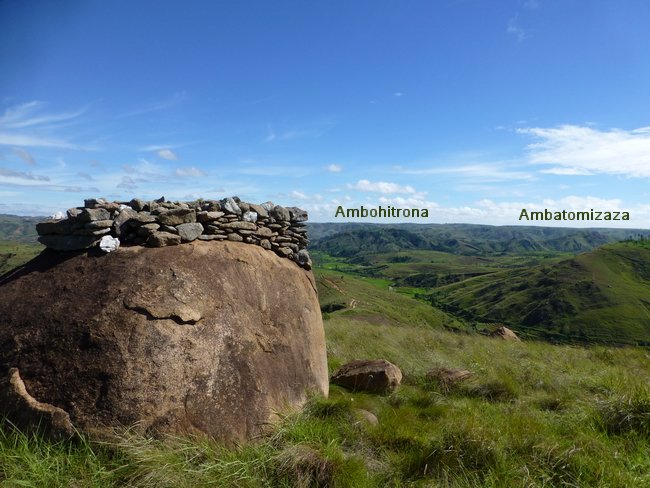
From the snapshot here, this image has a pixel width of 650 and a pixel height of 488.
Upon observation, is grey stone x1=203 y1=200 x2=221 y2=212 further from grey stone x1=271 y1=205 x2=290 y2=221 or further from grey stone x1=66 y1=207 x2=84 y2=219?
grey stone x1=66 y1=207 x2=84 y2=219

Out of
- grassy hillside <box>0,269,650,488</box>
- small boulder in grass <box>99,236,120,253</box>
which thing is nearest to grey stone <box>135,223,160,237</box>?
small boulder in grass <box>99,236,120,253</box>

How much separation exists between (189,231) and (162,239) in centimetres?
54

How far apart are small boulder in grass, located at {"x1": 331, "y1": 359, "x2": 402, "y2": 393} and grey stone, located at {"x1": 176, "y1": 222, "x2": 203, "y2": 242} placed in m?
5.28

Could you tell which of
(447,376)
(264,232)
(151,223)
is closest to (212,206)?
(151,223)

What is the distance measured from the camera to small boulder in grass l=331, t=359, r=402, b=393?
32.3ft

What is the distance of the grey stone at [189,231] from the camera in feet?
25.1

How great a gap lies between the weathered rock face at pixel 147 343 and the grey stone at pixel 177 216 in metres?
0.49

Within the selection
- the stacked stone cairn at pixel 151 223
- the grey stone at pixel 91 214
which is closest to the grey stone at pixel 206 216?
the stacked stone cairn at pixel 151 223

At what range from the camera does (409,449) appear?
641 cm

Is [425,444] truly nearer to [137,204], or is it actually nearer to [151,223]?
[151,223]

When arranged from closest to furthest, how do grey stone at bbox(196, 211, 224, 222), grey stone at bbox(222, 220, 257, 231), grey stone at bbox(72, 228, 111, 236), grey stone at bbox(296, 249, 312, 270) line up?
grey stone at bbox(72, 228, 111, 236) → grey stone at bbox(196, 211, 224, 222) → grey stone at bbox(222, 220, 257, 231) → grey stone at bbox(296, 249, 312, 270)

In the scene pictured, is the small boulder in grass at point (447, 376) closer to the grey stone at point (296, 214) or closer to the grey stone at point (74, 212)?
the grey stone at point (296, 214)

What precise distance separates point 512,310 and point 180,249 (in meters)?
141

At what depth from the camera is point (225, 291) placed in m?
7.47
